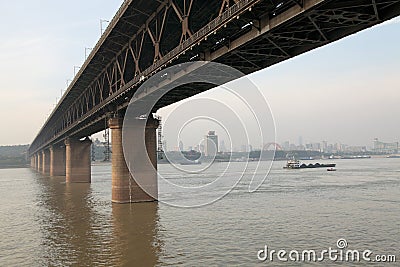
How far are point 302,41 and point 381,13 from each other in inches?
152

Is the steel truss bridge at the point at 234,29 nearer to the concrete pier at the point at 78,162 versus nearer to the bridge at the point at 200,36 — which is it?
the bridge at the point at 200,36

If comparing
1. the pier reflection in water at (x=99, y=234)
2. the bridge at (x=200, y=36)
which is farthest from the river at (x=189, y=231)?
the bridge at (x=200, y=36)

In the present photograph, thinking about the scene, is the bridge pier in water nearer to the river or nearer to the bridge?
the bridge

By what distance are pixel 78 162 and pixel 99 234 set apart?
188ft

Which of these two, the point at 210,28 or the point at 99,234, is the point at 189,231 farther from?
the point at 210,28

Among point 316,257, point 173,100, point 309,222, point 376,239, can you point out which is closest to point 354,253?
point 316,257

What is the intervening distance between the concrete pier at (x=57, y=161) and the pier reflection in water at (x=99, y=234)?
71162 mm

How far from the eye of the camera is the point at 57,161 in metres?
115

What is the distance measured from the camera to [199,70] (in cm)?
2430

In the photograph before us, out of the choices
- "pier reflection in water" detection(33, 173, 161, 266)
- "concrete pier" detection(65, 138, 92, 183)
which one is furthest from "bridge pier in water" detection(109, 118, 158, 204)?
"concrete pier" detection(65, 138, 92, 183)

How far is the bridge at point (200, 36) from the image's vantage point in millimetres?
15945

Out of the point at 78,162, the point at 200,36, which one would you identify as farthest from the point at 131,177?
the point at 78,162

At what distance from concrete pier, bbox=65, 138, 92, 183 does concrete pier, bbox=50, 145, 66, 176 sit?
104 feet

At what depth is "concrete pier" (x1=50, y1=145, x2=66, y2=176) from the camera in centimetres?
11356
